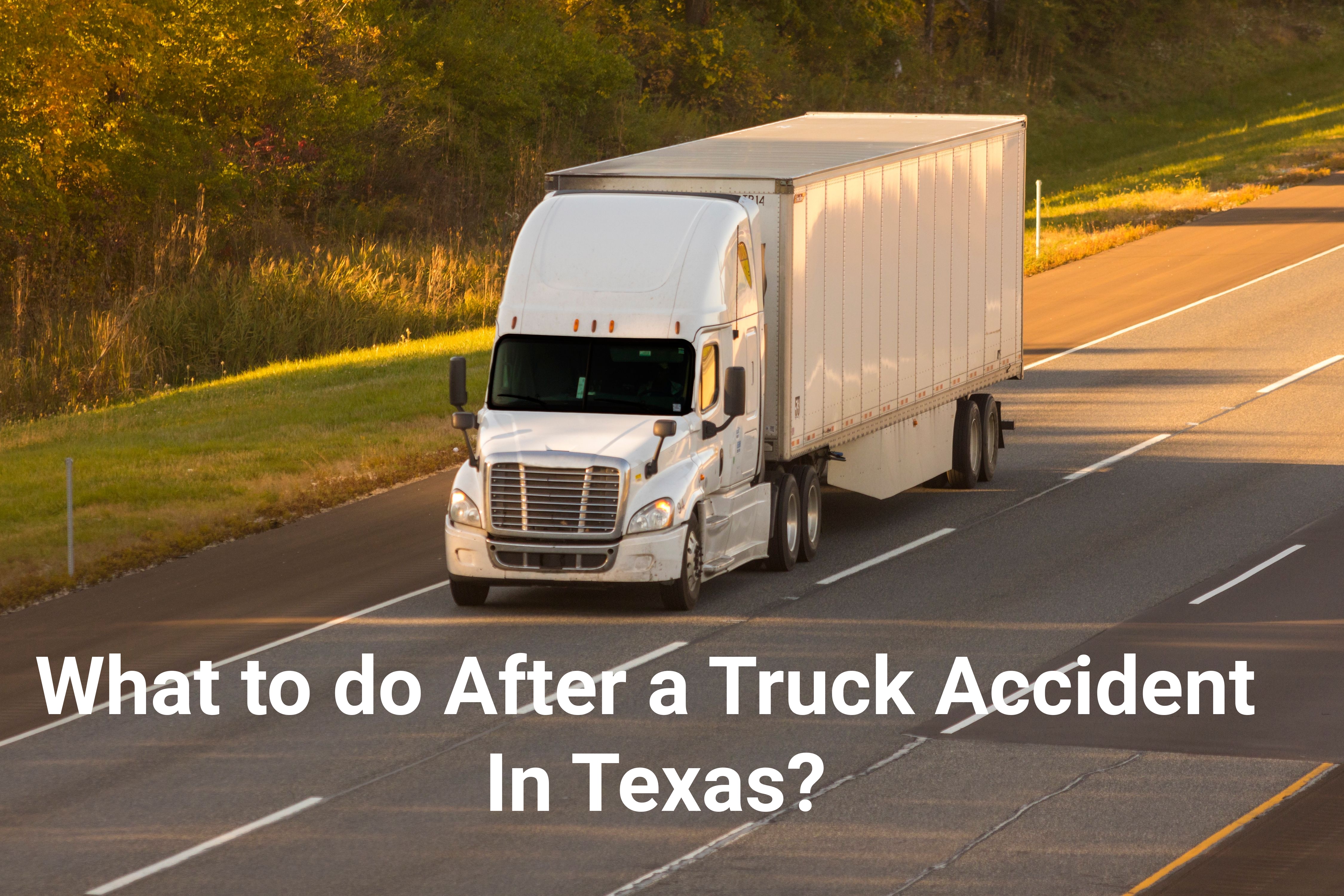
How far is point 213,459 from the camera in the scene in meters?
24.7

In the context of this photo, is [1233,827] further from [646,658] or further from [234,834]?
[234,834]

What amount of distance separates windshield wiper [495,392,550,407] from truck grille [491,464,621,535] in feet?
2.85

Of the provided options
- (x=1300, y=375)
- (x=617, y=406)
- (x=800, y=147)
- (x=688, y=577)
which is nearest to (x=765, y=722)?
(x=688, y=577)

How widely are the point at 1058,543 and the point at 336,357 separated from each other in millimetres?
17008

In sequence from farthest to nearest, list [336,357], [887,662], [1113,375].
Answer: [336,357] → [1113,375] → [887,662]

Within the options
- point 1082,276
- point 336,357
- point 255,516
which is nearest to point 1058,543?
point 255,516

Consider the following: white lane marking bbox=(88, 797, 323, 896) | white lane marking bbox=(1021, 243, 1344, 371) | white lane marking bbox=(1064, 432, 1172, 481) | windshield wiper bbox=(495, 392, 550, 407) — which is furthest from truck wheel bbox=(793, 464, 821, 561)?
white lane marking bbox=(1021, 243, 1344, 371)

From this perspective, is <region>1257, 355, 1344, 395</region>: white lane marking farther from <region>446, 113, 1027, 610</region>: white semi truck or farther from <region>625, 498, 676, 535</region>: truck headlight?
<region>625, 498, 676, 535</region>: truck headlight

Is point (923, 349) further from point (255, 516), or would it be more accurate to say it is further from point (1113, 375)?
point (1113, 375)

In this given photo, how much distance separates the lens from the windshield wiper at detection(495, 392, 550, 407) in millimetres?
17609

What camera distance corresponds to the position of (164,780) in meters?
13.1

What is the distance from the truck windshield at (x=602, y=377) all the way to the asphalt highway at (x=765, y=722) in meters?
1.83

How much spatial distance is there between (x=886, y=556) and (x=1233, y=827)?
830 cm

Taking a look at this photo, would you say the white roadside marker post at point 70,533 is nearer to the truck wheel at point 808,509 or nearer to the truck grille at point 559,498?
the truck grille at point 559,498
